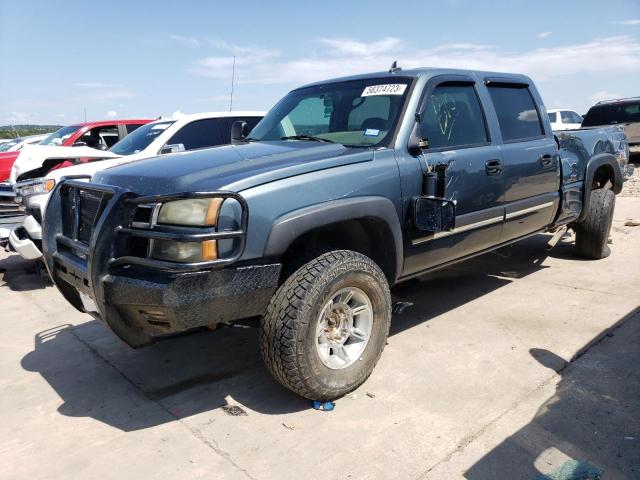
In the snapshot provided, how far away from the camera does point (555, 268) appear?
5.67m

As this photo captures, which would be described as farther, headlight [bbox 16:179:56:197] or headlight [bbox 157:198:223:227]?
headlight [bbox 16:179:56:197]

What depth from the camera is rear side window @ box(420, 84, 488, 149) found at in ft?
11.8

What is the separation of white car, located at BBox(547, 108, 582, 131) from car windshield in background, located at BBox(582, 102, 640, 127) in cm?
248

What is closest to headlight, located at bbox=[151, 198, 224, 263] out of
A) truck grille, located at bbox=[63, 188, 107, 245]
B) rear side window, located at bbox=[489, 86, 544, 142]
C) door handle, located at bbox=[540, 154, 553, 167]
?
truck grille, located at bbox=[63, 188, 107, 245]

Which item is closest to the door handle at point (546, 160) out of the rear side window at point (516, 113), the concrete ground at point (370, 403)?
the rear side window at point (516, 113)

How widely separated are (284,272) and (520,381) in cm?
157

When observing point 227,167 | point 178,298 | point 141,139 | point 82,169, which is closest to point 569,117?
point 141,139

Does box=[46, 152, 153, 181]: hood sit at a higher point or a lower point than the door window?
lower

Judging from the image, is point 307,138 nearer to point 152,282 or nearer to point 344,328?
point 344,328

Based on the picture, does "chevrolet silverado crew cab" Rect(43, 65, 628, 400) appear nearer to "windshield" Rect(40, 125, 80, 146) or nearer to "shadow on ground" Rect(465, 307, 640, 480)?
"shadow on ground" Rect(465, 307, 640, 480)

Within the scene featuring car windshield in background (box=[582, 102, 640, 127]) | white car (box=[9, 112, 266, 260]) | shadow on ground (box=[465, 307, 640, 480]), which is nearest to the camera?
shadow on ground (box=[465, 307, 640, 480])

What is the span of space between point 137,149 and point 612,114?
495 inches

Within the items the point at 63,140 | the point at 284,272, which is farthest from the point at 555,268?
the point at 63,140

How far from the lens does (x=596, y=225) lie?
18.5 feet
